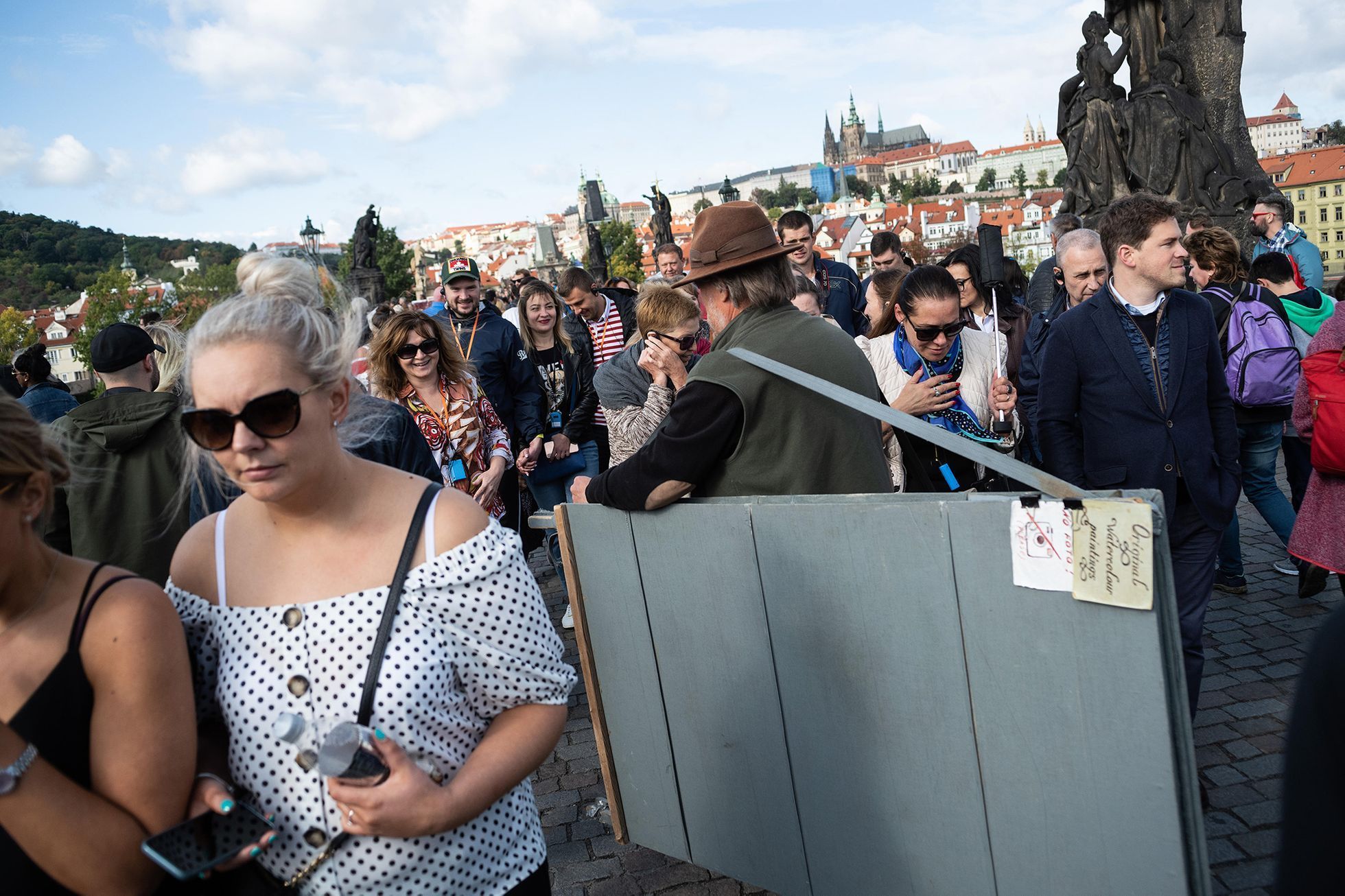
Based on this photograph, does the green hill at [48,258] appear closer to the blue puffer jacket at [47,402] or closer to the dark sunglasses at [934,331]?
the blue puffer jacket at [47,402]

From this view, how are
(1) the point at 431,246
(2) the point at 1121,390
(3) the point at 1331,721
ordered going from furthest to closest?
(1) the point at 431,246 → (2) the point at 1121,390 → (3) the point at 1331,721

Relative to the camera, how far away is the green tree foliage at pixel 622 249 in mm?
92312

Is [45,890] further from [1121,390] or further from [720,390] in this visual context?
[1121,390]

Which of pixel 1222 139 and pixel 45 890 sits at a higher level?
pixel 1222 139

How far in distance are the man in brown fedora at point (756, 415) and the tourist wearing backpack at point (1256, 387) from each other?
338 cm

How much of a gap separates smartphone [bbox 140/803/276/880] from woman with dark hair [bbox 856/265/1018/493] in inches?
102

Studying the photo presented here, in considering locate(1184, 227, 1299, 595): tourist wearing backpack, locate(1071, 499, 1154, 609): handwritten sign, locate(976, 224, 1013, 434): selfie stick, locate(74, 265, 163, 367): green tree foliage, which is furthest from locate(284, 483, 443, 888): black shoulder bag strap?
locate(74, 265, 163, 367): green tree foliage

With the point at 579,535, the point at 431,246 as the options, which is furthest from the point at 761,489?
the point at 431,246

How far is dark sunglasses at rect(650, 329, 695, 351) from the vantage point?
4074 mm

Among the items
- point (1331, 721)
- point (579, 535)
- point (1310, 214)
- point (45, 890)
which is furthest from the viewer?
point (1310, 214)

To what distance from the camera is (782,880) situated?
2928mm

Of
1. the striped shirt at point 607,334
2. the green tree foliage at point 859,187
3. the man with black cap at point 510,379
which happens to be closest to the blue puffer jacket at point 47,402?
the man with black cap at point 510,379

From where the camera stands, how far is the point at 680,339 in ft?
13.4

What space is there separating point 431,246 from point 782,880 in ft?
671
